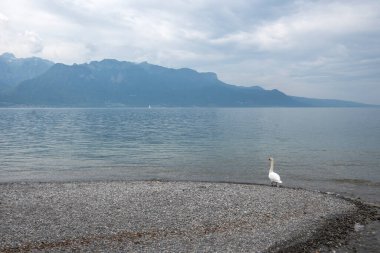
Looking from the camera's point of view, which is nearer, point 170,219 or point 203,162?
point 170,219

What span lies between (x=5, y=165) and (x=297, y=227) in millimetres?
34548

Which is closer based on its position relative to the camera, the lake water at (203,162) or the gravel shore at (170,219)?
the gravel shore at (170,219)

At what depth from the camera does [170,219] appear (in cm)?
1914

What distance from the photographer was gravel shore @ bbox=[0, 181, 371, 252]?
51.7 ft

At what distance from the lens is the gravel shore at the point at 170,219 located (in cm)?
1577

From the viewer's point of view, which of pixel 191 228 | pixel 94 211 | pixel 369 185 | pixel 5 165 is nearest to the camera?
pixel 191 228

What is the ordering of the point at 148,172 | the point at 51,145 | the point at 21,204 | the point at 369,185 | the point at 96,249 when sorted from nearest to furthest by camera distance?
the point at 96,249
the point at 21,204
the point at 369,185
the point at 148,172
the point at 51,145

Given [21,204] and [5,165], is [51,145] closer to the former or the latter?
[5,165]

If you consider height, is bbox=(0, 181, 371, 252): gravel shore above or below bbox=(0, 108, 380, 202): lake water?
above

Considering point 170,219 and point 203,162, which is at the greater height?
point 170,219

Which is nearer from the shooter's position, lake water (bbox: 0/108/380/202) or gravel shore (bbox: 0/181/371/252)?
gravel shore (bbox: 0/181/371/252)

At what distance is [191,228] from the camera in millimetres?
17875

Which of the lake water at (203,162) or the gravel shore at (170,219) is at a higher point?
the gravel shore at (170,219)

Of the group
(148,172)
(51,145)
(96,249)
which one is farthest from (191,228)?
(51,145)
